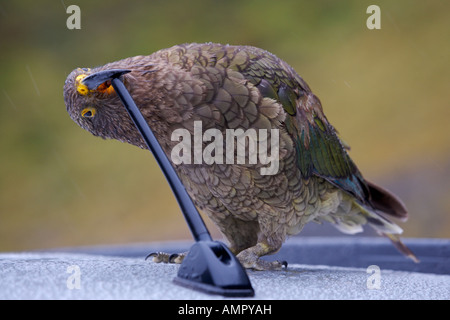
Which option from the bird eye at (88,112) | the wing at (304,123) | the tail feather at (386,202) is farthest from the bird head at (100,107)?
the tail feather at (386,202)

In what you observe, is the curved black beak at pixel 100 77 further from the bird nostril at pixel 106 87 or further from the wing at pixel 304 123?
the wing at pixel 304 123

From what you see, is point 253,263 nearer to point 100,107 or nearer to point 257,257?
point 257,257

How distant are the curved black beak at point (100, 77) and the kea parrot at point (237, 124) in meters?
0.06

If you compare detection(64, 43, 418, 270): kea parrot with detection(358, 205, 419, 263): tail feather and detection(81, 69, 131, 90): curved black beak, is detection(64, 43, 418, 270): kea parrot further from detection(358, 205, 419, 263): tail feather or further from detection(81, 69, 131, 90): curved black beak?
detection(358, 205, 419, 263): tail feather

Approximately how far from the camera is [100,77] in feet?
3.49

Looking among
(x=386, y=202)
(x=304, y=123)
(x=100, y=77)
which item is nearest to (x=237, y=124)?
(x=304, y=123)

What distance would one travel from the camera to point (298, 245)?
185cm

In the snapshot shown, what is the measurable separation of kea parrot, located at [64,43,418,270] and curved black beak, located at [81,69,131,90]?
6 cm

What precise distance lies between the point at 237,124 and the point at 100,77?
318 millimetres

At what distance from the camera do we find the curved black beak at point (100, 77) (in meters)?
1.05

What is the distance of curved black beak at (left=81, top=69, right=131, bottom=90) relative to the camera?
3.44 ft
